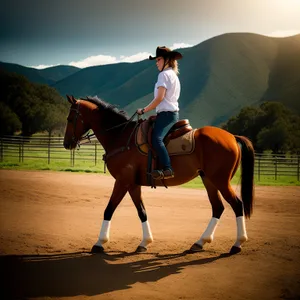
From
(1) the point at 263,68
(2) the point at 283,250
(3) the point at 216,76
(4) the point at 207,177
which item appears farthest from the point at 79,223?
(1) the point at 263,68

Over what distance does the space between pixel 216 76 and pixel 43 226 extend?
127569 millimetres

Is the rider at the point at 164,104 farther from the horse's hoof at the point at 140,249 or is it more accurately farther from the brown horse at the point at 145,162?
the horse's hoof at the point at 140,249

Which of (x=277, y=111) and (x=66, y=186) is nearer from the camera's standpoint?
(x=66, y=186)

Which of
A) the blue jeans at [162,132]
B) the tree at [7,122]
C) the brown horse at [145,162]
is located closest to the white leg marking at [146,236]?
the brown horse at [145,162]

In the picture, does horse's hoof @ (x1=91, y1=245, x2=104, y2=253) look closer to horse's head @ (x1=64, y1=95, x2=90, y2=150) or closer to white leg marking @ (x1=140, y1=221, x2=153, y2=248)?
white leg marking @ (x1=140, y1=221, x2=153, y2=248)

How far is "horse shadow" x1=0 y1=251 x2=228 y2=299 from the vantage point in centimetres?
413

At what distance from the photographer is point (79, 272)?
→ 15.2 ft

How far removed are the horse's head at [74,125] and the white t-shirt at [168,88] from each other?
1400 millimetres

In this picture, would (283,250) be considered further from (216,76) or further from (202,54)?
(202,54)

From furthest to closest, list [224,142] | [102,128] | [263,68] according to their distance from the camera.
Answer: [263,68]
[102,128]
[224,142]

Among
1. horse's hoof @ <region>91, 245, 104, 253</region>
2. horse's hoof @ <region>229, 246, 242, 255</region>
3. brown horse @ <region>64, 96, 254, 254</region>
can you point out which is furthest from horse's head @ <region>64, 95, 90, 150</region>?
horse's hoof @ <region>229, 246, 242, 255</region>

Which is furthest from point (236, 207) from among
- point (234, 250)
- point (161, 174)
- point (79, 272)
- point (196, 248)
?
point (79, 272)

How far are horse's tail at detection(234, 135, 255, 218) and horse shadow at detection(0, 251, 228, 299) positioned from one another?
3.26ft

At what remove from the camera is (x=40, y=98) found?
48.3 m
